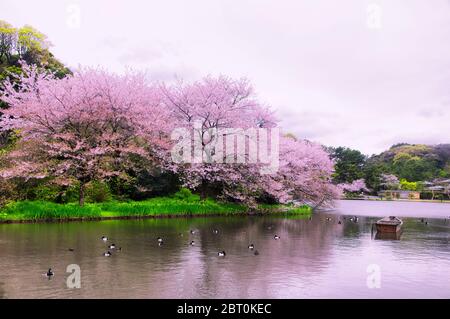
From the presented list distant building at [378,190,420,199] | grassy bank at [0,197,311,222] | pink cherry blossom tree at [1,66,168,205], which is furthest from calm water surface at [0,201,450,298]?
distant building at [378,190,420,199]

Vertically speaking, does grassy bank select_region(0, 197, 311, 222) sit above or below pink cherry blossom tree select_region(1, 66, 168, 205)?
below

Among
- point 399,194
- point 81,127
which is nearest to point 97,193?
point 81,127

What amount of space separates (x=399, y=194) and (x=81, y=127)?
85.7 meters

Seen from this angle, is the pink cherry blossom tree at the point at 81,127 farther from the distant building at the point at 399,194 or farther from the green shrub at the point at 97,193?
the distant building at the point at 399,194

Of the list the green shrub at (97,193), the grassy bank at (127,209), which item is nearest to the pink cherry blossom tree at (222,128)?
the grassy bank at (127,209)

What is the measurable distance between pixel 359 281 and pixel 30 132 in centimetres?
2908

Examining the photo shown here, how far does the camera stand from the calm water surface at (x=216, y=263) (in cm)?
1409

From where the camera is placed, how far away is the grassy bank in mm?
31016

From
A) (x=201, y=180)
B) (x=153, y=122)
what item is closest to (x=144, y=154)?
(x=153, y=122)

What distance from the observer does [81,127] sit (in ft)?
119

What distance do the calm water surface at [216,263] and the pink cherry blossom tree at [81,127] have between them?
254 inches

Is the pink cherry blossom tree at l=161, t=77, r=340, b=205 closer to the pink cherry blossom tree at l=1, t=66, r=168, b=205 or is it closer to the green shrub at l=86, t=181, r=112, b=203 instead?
the pink cherry blossom tree at l=1, t=66, r=168, b=205

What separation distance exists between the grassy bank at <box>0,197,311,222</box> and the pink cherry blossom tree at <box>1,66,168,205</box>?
2047 millimetres
